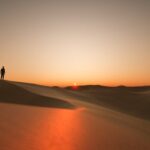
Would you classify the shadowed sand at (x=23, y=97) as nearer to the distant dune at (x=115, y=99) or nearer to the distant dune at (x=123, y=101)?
the distant dune at (x=115, y=99)

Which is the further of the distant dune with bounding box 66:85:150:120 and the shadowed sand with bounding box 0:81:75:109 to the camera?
the distant dune with bounding box 66:85:150:120

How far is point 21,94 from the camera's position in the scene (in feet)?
46.5

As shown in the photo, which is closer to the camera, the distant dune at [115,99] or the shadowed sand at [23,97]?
the shadowed sand at [23,97]

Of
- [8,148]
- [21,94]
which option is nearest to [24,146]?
[8,148]

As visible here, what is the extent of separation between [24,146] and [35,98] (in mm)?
9193

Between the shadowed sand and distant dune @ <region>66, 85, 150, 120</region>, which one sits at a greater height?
the shadowed sand

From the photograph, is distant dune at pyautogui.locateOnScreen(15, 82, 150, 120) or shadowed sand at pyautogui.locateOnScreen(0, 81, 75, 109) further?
distant dune at pyautogui.locateOnScreen(15, 82, 150, 120)

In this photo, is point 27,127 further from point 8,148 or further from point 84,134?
point 8,148

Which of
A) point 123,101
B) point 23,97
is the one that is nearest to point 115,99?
point 123,101

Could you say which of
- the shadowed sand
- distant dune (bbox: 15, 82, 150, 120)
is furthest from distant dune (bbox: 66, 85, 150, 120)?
the shadowed sand

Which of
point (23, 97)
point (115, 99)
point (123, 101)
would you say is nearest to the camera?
point (23, 97)

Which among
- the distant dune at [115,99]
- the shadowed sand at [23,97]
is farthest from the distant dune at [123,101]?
the shadowed sand at [23,97]

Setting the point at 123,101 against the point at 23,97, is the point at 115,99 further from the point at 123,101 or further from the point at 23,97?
the point at 23,97

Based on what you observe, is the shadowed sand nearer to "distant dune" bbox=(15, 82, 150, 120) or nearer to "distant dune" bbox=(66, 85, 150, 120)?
"distant dune" bbox=(15, 82, 150, 120)
